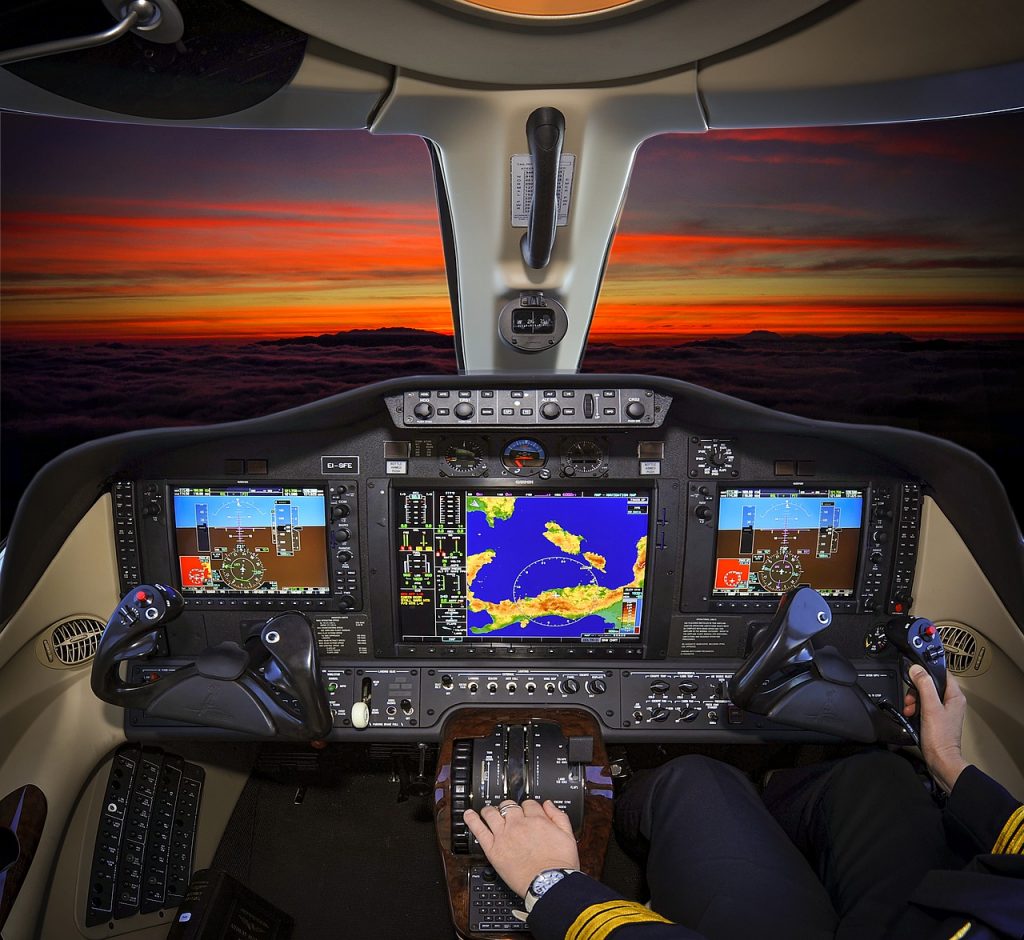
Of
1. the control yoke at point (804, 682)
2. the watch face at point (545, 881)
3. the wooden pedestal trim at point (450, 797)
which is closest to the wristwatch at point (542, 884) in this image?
the watch face at point (545, 881)

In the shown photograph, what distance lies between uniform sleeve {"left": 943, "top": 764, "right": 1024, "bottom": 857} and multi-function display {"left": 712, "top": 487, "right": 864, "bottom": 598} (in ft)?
2.03

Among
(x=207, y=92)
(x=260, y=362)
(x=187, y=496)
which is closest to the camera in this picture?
(x=207, y=92)

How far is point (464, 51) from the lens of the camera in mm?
1252

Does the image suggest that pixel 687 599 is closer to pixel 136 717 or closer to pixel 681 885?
pixel 681 885

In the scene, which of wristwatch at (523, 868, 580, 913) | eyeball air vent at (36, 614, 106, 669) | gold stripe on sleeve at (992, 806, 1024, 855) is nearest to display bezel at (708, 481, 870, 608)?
gold stripe on sleeve at (992, 806, 1024, 855)

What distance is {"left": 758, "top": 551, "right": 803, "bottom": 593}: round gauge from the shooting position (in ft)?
5.79

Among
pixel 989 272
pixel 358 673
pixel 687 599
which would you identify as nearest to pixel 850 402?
pixel 989 272

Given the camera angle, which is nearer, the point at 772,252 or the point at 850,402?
the point at 772,252

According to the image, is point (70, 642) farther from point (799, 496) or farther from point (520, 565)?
point (799, 496)

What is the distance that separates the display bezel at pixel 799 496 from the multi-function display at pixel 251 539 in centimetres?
108

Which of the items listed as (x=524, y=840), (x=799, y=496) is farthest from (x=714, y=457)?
(x=524, y=840)

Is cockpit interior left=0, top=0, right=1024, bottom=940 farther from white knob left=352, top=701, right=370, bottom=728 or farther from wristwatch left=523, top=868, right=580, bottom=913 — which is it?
wristwatch left=523, top=868, right=580, bottom=913

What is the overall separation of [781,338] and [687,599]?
1.09 meters

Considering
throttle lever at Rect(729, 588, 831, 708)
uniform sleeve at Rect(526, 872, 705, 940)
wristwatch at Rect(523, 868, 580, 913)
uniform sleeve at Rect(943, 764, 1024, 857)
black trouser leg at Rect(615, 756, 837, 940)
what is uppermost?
throttle lever at Rect(729, 588, 831, 708)
